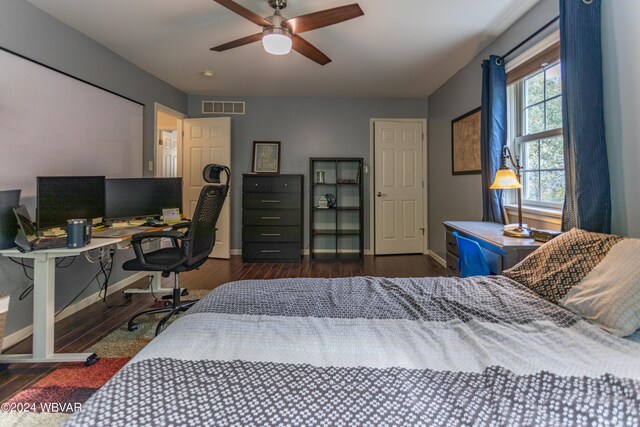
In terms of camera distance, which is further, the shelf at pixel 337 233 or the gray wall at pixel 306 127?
the gray wall at pixel 306 127

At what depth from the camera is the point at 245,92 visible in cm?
467

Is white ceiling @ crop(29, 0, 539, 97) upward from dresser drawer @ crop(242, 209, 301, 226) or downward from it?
upward

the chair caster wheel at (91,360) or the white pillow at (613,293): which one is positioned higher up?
the white pillow at (613,293)

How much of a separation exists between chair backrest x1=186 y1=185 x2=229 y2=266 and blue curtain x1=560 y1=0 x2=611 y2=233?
238cm

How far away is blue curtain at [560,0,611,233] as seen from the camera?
1.75 m

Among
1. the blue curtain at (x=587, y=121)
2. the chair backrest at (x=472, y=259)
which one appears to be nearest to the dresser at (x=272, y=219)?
the chair backrest at (x=472, y=259)

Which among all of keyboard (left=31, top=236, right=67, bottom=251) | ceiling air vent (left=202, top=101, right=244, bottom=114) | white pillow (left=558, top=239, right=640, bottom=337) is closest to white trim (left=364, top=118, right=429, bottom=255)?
ceiling air vent (left=202, top=101, right=244, bottom=114)

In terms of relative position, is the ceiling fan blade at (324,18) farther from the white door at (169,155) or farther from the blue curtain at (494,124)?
the white door at (169,155)

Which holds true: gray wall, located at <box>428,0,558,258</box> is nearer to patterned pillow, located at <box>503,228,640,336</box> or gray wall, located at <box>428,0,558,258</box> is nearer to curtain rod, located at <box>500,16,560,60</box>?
curtain rod, located at <box>500,16,560,60</box>

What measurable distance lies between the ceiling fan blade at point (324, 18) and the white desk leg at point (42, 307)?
7.27 ft

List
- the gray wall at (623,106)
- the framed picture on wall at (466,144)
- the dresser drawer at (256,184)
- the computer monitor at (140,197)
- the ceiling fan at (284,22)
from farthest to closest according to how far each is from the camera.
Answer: the dresser drawer at (256,184)
the framed picture on wall at (466,144)
the computer monitor at (140,197)
the ceiling fan at (284,22)
the gray wall at (623,106)

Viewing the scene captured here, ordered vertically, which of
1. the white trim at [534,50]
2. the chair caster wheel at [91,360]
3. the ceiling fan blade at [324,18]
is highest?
the ceiling fan blade at [324,18]

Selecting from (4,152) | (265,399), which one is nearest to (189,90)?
(4,152)

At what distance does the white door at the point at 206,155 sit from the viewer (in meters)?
4.70
